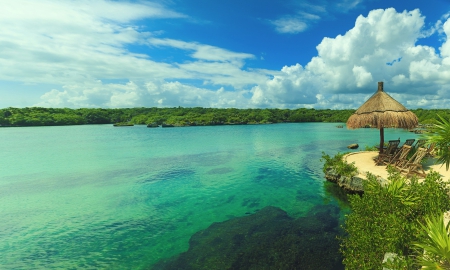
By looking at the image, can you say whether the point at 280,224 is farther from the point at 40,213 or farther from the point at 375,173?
the point at 40,213

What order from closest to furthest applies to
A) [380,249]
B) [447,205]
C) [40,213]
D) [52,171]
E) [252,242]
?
1. [380,249]
2. [447,205]
3. [252,242]
4. [40,213]
5. [52,171]

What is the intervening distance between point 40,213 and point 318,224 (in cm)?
1343

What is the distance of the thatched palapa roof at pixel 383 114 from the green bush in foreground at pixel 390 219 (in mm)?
9079

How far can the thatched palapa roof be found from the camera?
46.0 feet

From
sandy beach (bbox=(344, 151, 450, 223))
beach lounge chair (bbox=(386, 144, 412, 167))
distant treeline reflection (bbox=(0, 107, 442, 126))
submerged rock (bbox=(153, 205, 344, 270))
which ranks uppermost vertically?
distant treeline reflection (bbox=(0, 107, 442, 126))

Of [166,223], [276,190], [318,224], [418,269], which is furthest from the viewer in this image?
[276,190]

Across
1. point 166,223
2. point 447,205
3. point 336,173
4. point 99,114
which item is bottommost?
point 166,223

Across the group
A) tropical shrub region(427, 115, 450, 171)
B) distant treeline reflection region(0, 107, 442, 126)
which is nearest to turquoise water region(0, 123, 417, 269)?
tropical shrub region(427, 115, 450, 171)

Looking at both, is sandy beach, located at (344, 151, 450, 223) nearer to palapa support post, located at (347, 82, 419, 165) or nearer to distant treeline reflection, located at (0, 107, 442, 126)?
palapa support post, located at (347, 82, 419, 165)

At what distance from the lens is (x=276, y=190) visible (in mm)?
13852

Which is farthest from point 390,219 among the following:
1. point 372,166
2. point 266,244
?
point 372,166

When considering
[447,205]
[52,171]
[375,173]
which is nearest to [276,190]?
[375,173]

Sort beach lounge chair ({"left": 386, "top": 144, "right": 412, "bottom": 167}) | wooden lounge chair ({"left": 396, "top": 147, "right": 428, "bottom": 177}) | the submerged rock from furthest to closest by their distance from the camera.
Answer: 1. beach lounge chair ({"left": 386, "top": 144, "right": 412, "bottom": 167})
2. wooden lounge chair ({"left": 396, "top": 147, "right": 428, "bottom": 177})
3. the submerged rock

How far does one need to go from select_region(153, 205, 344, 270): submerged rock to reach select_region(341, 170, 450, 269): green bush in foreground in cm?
146
